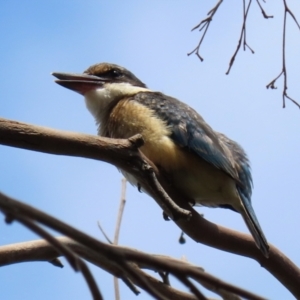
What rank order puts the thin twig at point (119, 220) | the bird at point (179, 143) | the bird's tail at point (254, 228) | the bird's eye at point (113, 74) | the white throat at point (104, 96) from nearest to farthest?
the thin twig at point (119, 220), the bird's tail at point (254, 228), the bird at point (179, 143), the white throat at point (104, 96), the bird's eye at point (113, 74)

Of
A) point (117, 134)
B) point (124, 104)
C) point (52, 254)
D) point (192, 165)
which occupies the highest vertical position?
point (124, 104)

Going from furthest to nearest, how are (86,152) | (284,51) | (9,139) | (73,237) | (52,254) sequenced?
(284,51) → (52,254) → (86,152) → (9,139) → (73,237)

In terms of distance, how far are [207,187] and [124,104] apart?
815mm

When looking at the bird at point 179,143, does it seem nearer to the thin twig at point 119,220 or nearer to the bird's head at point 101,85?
the bird's head at point 101,85

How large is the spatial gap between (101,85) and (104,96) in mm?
146

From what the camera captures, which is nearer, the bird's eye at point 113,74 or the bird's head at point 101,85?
the bird's head at point 101,85

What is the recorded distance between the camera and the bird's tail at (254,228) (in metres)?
3.21

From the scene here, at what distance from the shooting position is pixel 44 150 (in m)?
2.32

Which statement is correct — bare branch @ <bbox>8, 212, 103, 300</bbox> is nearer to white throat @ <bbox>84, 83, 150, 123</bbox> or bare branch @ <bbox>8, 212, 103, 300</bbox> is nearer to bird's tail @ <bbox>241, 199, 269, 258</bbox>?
bird's tail @ <bbox>241, 199, 269, 258</bbox>

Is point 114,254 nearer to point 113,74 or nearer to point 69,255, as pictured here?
point 69,255

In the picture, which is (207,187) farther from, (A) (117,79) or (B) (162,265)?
Answer: (B) (162,265)

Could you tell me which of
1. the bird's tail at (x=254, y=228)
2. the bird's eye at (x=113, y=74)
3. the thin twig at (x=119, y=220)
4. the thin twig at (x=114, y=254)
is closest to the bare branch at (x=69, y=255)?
the thin twig at (x=114, y=254)

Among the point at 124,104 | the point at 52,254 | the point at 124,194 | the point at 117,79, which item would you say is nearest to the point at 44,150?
the point at 52,254

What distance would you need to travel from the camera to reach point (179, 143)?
Answer: 3.87 meters
